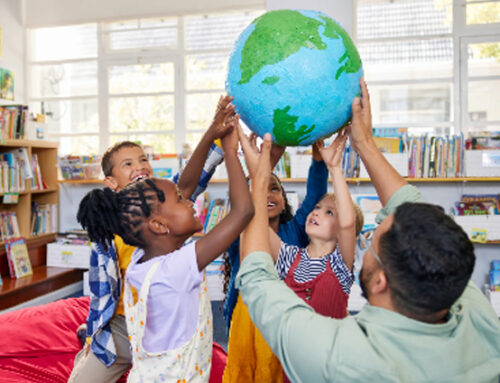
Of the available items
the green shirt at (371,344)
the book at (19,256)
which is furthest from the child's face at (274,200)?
the book at (19,256)

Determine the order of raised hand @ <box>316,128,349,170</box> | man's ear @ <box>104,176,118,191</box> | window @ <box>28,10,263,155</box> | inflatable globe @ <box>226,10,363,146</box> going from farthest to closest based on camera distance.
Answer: window @ <box>28,10,263,155</box> < man's ear @ <box>104,176,118,191</box> < raised hand @ <box>316,128,349,170</box> < inflatable globe @ <box>226,10,363,146</box>

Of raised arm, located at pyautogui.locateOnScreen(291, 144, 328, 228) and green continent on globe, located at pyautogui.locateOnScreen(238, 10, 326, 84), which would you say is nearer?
green continent on globe, located at pyautogui.locateOnScreen(238, 10, 326, 84)

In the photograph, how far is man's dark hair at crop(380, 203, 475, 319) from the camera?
0.80m

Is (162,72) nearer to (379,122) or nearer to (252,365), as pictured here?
(379,122)

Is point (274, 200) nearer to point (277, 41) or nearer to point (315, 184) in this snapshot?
point (315, 184)

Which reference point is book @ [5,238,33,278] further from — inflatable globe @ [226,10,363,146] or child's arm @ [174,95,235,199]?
inflatable globe @ [226,10,363,146]

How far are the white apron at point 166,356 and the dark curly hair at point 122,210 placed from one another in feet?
0.47

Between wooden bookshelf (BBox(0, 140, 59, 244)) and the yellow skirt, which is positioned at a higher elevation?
wooden bookshelf (BBox(0, 140, 59, 244))

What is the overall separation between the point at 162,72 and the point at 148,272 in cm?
388

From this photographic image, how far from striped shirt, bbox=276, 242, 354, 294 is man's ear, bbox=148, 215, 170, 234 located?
0.39 m

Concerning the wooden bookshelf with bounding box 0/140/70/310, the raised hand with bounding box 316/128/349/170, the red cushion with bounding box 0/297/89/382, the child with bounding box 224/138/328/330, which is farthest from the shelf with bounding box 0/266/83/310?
the raised hand with bounding box 316/128/349/170

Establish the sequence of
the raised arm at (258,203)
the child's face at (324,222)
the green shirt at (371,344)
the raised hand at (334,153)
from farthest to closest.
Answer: the child's face at (324,222) < the raised hand at (334,153) < the raised arm at (258,203) < the green shirt at (371,344)

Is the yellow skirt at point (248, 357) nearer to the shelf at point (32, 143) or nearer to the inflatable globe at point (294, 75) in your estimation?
the inflatable globe at point (294, 75)

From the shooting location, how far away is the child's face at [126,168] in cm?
192
